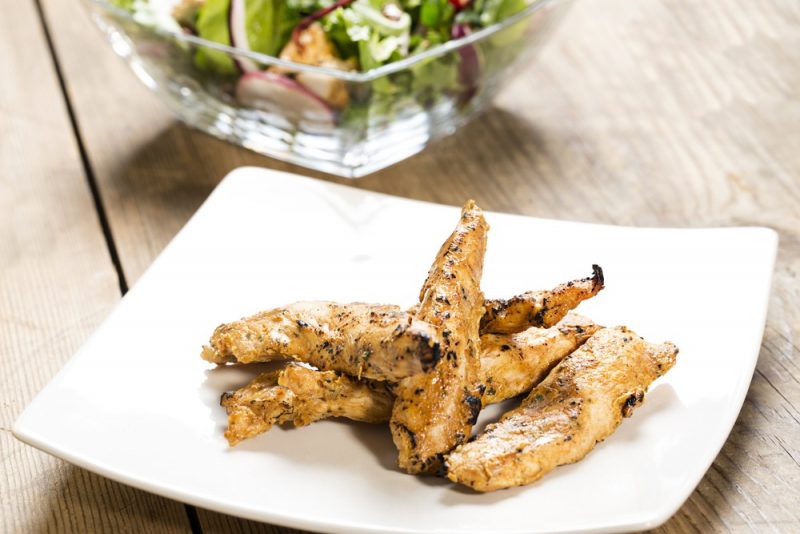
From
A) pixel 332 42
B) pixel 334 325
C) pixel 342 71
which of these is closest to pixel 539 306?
pixel 334 325

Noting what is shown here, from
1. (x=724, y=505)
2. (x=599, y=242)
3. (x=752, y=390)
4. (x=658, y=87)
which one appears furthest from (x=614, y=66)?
(x=724, y=505)

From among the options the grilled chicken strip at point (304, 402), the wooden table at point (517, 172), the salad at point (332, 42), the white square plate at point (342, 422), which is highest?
the salad at point (332, 42)

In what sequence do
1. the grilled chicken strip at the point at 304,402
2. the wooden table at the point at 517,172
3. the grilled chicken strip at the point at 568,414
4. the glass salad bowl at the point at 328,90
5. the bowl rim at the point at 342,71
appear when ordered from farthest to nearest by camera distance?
the glass salad bowl at the point at 328,90 → the bowl rim at the point at 342,71 → the wooden table at the point at 517,172 → the grilled chicken strip at the point at 304,402 → the grilled chicken strip at the point at 568,414

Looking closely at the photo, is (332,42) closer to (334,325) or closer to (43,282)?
(43,282)

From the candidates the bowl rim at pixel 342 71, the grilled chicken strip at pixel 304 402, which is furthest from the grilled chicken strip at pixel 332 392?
the bowl rim at pixel 342 71

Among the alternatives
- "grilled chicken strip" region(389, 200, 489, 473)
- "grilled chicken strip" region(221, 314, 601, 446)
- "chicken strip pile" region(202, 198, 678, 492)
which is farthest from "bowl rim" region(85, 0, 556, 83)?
"grilled chicken strip" region(221, 314, 601, 446)

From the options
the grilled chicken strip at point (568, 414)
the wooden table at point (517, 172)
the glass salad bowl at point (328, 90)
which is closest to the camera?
the grilled chicken strip at point (568, 414)

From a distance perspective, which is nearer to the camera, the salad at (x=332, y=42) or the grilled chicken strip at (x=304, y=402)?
the grilled chicken strip at (x=304, y=402)

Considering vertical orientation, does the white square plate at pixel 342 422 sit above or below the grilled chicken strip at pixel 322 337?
below

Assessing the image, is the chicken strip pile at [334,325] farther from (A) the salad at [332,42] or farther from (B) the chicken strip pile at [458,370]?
(A) the salad at [332,42]
